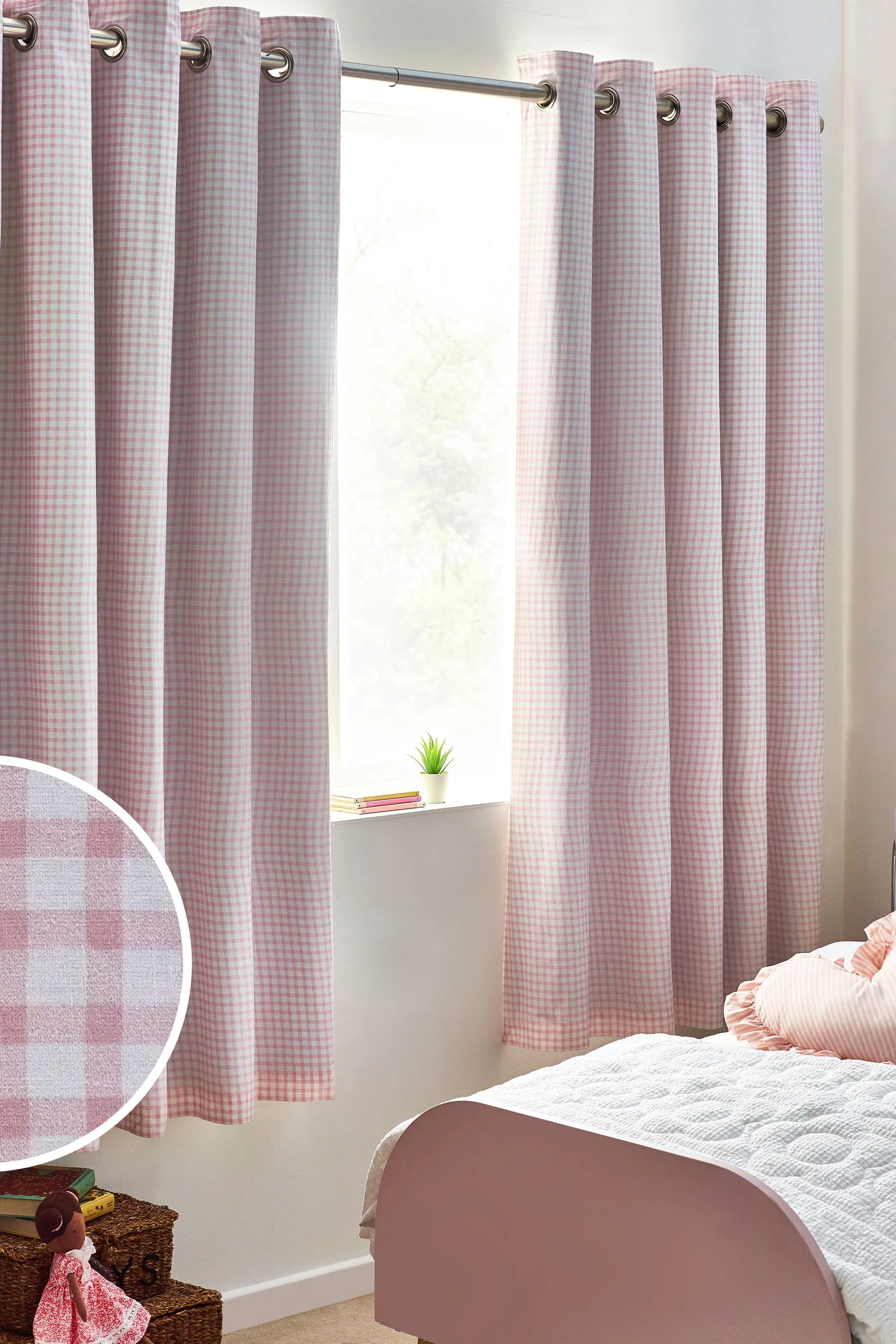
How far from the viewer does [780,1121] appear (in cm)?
151

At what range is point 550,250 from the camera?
2.38 meters

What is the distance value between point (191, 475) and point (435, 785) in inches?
29.2

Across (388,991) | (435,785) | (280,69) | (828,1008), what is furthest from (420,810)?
(280,69)

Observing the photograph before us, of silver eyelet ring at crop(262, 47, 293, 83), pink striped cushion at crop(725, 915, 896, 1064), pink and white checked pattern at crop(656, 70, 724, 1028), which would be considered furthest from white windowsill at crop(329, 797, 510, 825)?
silver eyelet ring at crop(262, 47, 293, 83)

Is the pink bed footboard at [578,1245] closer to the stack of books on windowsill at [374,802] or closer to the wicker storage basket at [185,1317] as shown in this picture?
the wicker storage basket at [185,1317]

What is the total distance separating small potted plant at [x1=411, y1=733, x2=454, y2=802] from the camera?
2.49 m

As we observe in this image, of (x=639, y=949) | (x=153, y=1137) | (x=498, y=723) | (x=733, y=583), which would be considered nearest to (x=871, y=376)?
(x=733, y=583)

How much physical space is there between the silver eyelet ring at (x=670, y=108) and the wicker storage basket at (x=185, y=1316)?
6.89 ft

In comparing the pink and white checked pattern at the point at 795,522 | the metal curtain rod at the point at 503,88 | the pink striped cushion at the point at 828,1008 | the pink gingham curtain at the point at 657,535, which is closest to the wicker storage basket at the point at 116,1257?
the pink gingham curtain at the point at 657,535

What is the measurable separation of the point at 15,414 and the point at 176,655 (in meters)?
0.43

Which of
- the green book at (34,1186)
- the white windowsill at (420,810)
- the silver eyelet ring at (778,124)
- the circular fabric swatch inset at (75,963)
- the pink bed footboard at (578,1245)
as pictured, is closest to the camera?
the pink bed footboard at (578,1245)

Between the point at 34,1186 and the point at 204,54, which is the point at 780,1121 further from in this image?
the point at 204,54

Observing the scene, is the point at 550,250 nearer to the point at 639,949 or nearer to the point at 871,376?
the point at 871,376

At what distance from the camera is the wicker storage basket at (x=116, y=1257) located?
1795 millimetres
